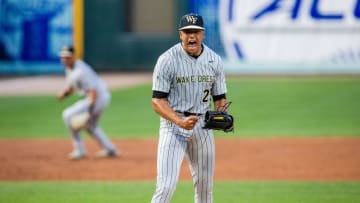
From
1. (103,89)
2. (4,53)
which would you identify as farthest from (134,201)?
(4,53)

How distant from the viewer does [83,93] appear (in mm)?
14148

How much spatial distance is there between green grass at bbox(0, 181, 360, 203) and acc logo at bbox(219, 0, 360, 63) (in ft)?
52.2

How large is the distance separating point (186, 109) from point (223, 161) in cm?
649

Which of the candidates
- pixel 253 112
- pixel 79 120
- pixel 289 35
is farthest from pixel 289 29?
pixel 79 120

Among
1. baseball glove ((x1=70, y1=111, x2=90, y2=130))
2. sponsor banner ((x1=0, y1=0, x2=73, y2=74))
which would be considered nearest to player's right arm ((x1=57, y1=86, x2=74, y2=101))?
baseball glove ((x1=70, y1=111, x2=90, y2=130))

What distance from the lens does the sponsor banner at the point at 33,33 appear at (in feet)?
95.5

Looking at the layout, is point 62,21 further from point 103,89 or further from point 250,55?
point 103,89

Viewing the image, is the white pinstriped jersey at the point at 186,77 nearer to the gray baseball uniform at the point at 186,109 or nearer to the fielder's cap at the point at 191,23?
the gray baseball uniform at the point at 186,109

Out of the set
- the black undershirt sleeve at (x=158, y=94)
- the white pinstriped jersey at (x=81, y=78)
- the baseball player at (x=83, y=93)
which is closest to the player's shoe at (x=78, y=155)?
the baseball player at (x=83, y=93)

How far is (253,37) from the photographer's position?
27.7m

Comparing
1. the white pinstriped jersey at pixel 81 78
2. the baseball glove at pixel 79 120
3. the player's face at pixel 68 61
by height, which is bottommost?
the baseball glove at pixel 79 120

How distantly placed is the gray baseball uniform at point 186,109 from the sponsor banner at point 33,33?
70.7ft

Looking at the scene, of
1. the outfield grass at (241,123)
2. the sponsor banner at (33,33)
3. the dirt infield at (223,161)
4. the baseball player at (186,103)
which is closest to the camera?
the baseball player at (186,103)

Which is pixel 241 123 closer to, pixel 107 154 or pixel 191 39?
pixel 107 154
